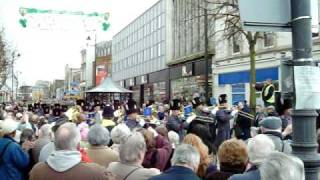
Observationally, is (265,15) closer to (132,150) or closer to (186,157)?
(186,157)

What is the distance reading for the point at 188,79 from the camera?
1577 inches

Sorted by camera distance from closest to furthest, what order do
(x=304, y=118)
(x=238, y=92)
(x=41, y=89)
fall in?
(x=304, y=118)
(x=238, y=92)
(x=41, y=89)

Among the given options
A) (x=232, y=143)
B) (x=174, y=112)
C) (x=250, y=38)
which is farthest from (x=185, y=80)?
(x=232, y=143)

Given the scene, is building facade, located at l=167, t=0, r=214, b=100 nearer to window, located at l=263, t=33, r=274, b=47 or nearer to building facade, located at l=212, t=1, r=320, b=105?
building facade, located at l=212, t=1, r=320, b=105

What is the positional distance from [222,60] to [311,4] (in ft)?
100

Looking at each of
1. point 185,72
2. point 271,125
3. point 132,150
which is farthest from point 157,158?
point 185,72

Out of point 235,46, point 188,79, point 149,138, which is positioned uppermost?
point 235,46

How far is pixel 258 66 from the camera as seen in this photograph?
30547mm

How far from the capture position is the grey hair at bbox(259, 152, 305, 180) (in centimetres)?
324

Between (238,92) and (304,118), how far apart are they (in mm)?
29089

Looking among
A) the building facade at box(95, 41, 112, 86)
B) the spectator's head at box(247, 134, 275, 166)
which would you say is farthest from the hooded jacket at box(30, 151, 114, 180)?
the building facade at box(95, 41, 112, 86)

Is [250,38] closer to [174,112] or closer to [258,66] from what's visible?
[258,66]

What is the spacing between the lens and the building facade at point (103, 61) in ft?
282

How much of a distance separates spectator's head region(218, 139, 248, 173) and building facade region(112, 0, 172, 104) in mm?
39672
